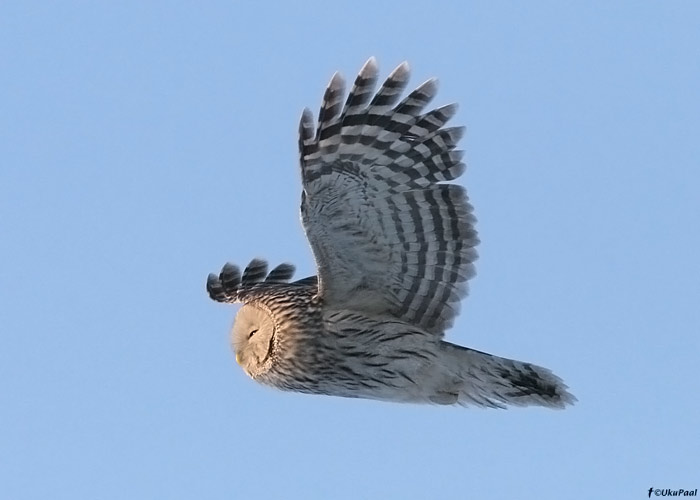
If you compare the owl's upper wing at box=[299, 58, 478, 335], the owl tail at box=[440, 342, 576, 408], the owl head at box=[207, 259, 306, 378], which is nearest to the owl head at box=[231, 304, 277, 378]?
the owl head at box=[207, 259, 306, 378]

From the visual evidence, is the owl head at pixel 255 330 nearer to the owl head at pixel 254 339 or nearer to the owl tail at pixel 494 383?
the owl head at pixel 254 339

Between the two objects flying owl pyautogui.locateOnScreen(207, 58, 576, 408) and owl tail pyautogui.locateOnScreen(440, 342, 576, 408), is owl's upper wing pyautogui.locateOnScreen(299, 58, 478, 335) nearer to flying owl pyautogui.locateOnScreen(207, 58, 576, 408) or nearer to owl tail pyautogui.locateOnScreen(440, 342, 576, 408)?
flying owl pyautogui.locateOnScreen(207, 58, 576, 408)

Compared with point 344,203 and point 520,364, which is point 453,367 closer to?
point 520,364

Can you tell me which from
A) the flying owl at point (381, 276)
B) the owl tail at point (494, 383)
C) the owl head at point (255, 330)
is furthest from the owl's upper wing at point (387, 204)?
the owl head at point (255, 330)

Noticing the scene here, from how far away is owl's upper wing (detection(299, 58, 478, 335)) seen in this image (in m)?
8.16

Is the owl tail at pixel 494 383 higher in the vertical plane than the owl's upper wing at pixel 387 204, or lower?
lower

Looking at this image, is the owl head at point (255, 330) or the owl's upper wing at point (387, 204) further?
the owl head at point (255, 330)

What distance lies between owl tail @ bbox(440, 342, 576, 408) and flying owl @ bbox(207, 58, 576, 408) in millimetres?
10

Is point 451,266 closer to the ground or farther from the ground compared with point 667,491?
farther from the ground

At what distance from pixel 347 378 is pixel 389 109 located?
1.99 m

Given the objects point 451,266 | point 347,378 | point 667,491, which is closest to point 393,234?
point 451,266

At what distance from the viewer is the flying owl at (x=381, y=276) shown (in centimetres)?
822

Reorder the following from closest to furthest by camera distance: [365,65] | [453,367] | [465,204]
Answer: [365,65] → [465,204] → [453,367]

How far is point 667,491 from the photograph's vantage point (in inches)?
366
